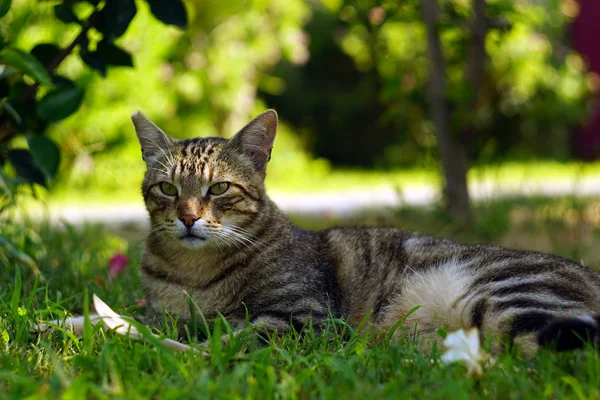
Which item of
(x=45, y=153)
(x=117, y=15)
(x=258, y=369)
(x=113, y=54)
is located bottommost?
(x=258, y=369)

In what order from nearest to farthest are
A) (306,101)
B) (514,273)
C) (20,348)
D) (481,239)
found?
(20,348) < (514,273) < (481,239) < (306,101)

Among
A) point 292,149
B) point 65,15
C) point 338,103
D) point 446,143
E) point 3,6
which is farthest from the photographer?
point 338,103

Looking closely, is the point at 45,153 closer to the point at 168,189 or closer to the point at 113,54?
the point at 113,54

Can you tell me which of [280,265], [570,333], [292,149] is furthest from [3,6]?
[292,149]

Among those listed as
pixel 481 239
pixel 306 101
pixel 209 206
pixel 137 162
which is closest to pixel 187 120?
pixel 137 162

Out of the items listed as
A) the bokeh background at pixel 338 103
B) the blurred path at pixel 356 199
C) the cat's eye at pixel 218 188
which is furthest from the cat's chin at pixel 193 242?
the blurred path at pixel 356 199

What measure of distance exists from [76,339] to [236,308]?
669 millimetres

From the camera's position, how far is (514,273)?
2.42m

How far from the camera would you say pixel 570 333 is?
6.27ft

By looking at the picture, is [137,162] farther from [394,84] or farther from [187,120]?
[394,84]

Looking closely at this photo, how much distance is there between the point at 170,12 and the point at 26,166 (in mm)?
1019

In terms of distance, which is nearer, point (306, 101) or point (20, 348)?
point (20, 348)

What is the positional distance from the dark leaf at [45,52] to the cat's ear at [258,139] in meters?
1.04

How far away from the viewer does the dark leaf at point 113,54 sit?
10.5 ft
